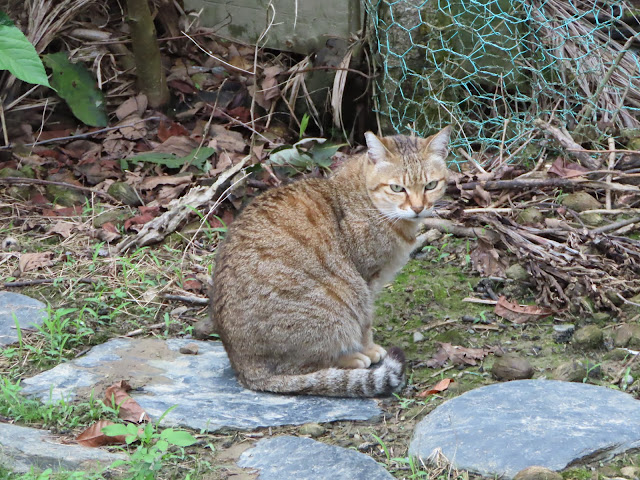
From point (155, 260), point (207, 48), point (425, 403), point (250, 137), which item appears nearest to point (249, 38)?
point (207, 48)

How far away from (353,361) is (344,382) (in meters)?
0.34

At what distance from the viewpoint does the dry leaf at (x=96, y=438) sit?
3.33 m

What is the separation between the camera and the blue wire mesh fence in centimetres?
631

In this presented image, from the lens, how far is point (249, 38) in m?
7.28

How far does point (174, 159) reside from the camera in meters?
6.34

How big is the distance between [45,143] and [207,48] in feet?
5.73

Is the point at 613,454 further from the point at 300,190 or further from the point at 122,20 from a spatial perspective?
the point at 122,20

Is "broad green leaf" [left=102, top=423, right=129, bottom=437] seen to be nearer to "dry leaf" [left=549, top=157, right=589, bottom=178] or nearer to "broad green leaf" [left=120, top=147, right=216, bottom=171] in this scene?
"broad green leaf" [left=120, top=147, right=216, bottom=171]

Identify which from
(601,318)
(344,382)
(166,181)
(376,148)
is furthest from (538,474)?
(166,181)

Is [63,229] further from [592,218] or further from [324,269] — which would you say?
[592,218]

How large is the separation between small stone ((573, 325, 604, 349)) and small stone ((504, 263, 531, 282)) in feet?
2.35

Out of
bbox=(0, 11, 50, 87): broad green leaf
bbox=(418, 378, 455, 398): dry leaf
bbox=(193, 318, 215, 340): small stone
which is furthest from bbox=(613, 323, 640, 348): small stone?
bbox=(0, 11, 50, 87): broad green leaf

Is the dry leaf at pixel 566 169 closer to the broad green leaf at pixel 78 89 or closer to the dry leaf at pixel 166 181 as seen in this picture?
the dry leaf at pixel 166 181

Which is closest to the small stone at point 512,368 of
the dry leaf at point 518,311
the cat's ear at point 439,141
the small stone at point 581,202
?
the dry leaf at point 518,311
